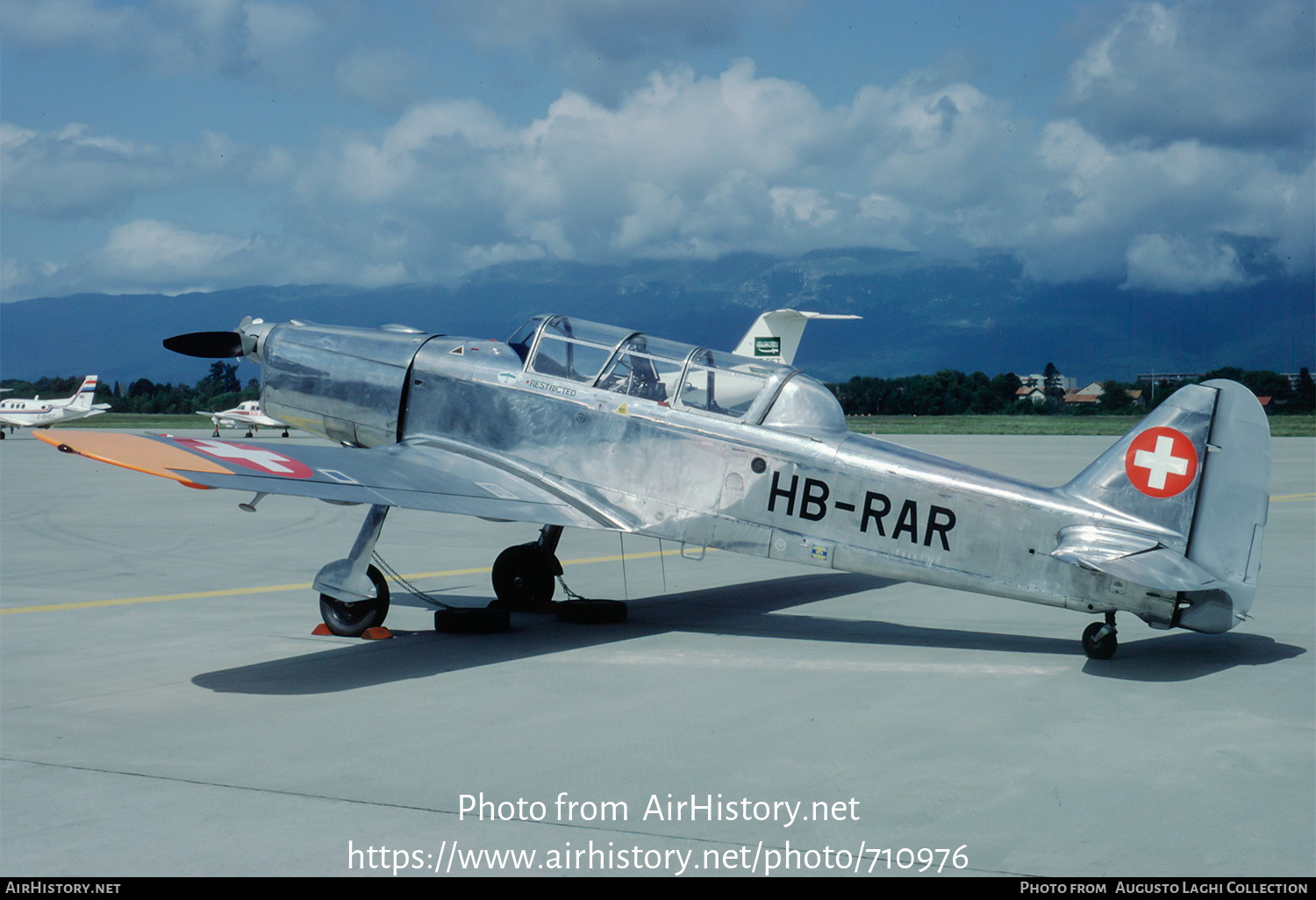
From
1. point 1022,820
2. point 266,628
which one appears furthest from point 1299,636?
point 266,628

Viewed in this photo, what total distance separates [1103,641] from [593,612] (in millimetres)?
4102

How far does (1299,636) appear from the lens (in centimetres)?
813

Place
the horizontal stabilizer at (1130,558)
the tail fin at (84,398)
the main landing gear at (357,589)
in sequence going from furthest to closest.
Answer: the tail fin at (84,398)
the main landing gear at (357,589)
the horizontal stabilizer at (1130,558)

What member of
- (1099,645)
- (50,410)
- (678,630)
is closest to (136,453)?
(678,630)

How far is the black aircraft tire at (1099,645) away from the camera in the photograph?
23.5ft

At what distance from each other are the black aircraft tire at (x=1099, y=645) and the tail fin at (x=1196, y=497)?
58 cm

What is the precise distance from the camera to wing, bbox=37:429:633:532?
6.62 metres

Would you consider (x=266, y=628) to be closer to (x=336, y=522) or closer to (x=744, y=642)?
(x=744, y=642)

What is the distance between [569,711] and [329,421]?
4.78 metres

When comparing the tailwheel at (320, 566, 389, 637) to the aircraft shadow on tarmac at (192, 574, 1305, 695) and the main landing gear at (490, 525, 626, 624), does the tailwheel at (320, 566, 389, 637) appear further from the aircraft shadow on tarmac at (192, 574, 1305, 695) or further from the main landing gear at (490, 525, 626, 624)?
the main landing gear at (490, 525, 626, 624)

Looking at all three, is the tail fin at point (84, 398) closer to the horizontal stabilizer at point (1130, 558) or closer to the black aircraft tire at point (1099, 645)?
the black aircraft tire at point (1099, 645)

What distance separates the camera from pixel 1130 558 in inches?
257

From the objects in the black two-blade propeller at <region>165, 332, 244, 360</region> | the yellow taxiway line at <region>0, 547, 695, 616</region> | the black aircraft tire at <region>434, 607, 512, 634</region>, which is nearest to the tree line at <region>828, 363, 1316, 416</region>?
the yellow taxiway line at <region>0, 547, 695, 616</region>

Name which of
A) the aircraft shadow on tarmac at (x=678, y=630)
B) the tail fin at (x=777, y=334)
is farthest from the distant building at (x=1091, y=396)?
the aircraft shadow on tarmac at (x=678, y=630)
